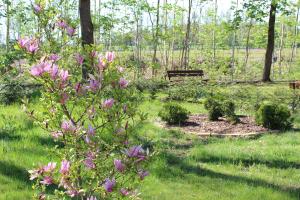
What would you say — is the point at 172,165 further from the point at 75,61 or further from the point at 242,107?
the point at 242,107

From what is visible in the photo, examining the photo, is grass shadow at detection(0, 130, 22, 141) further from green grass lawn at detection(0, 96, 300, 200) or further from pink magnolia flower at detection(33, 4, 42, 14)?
pink magnolia flower at detection(33, 4, 42, 14)

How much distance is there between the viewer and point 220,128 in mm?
9383

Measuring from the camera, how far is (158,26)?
23.6m

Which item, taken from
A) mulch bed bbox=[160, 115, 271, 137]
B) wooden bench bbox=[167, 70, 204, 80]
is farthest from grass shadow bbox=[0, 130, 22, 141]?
wooden bench bbox=[167, 70, 204, 80]

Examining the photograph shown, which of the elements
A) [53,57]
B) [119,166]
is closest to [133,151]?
[119,166]

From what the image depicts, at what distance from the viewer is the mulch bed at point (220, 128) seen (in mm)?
8867

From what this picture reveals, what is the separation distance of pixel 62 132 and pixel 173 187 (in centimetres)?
306

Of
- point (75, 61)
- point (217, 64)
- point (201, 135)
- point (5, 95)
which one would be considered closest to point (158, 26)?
point (217, 64)

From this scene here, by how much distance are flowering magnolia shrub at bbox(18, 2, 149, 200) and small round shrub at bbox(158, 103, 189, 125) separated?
269 inches

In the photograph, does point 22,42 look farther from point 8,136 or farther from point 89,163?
point 8,136

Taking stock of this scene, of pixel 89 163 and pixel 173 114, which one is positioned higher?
pixel 89 163

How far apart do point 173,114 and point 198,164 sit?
3.22 meters

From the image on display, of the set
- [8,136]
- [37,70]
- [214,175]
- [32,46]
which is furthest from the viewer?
[8,136]

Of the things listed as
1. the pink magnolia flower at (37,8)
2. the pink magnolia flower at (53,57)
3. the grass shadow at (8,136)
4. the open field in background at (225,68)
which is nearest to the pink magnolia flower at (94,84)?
the pink magnolia flower at (53,57)
